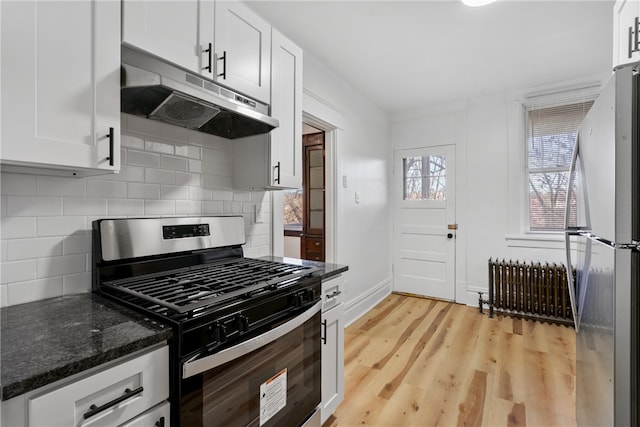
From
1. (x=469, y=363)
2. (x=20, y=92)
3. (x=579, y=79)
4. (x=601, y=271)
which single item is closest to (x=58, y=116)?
(x=20, y=92)

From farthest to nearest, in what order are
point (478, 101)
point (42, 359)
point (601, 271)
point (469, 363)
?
point (478, 101), point (469, 363), point (601, 271), point (42, 359)

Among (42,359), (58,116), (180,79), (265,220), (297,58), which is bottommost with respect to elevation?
(42,359)

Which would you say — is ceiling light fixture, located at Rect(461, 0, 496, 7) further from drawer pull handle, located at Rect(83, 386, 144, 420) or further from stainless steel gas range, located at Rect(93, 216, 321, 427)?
drawer pull handle, located at Rect(83, 386, 144, 420)

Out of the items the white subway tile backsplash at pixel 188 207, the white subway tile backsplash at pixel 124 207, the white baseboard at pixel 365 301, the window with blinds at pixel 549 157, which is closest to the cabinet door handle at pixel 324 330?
the white subway tile backsplash at pixel 188 207

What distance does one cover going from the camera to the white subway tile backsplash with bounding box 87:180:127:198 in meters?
1.32

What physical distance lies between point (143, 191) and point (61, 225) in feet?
1.18

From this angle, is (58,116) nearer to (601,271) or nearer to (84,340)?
(84,340)

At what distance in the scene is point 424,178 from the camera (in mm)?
4277

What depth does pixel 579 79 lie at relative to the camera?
328 cm

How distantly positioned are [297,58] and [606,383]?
215cm

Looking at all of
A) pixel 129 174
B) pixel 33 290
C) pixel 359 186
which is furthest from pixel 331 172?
pixel 33 290

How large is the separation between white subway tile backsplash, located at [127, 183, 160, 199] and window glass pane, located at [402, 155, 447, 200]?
3519mm

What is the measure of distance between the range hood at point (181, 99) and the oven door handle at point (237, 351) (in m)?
0.97

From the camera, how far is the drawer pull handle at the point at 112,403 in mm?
756
